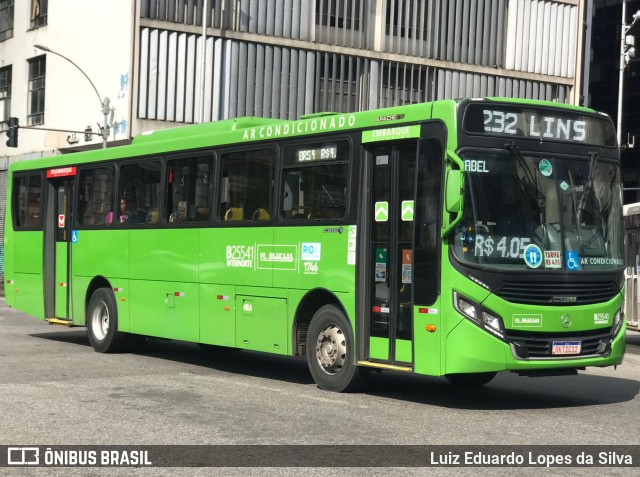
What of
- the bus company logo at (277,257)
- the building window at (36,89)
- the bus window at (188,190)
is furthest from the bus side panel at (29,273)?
the building window at (36,89)

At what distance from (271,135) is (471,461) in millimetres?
6514

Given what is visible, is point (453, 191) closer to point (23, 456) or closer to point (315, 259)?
point (315, 259)

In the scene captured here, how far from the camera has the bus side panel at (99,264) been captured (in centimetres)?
1720

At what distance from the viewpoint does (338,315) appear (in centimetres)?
1278

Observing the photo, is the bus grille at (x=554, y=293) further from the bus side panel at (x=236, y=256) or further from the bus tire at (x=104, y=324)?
the bus tire at (x=104, y=324)

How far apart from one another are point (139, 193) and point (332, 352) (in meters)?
5.25

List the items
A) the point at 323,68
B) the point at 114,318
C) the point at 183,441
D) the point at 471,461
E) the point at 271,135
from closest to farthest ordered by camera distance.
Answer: the point at 471,461
the point at 183,441
the point at 271,135
the point at 114,318
the point at 323,68

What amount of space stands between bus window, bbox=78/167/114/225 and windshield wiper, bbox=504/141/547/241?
7869 millimetres

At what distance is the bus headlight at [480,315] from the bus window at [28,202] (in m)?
10.2

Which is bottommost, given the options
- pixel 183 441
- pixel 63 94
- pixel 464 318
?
pixel 183 441

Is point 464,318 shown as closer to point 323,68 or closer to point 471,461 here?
point 471,461

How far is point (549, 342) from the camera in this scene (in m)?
11.5

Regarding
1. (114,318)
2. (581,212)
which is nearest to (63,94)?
(114,318)

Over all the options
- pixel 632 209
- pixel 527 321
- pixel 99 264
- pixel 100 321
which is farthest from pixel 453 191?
pixel 632 209
